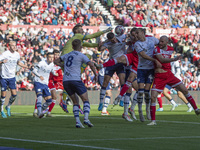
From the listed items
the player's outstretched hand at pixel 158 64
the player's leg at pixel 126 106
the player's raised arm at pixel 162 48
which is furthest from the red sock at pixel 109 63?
the player's outstretched hand at pixel 158 64

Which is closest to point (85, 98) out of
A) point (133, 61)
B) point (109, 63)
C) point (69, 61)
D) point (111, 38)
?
point (69, 61)

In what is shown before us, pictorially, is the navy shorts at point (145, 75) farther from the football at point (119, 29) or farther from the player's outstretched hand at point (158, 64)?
the football at point (119, 29)

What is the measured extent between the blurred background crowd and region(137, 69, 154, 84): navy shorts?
10.7m

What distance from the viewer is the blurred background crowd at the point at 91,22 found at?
2930 cm

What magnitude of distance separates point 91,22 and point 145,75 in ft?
67.3

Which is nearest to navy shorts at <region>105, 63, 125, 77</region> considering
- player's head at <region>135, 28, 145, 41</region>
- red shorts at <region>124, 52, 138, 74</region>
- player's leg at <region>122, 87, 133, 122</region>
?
red shorts at <region>124, 52, 138, 74</region>

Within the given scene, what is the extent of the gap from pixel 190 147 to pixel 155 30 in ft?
91.0

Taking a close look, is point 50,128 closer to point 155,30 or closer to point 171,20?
point 155,30

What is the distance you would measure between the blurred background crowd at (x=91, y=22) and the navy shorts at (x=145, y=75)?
1068cm

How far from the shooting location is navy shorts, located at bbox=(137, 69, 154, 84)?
1391 centimetres

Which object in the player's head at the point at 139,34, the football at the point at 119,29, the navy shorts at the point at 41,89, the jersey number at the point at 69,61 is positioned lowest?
the navy shorts at the point at 41,89

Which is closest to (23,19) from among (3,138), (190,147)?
(3,138)

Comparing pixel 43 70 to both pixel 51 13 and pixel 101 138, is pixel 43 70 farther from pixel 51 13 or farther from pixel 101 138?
pixel 51 13

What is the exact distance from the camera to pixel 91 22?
34.1 metres
